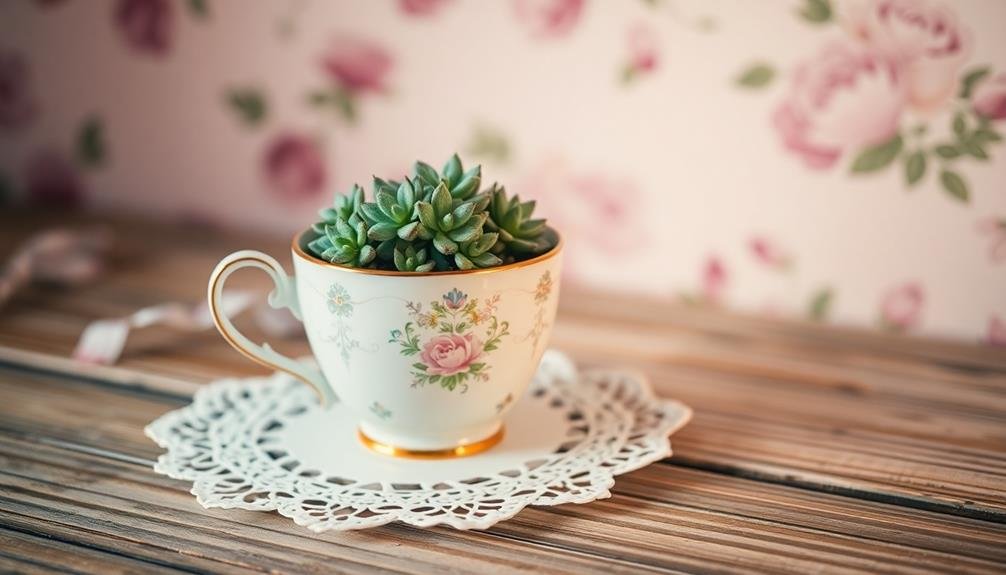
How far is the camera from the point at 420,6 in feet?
3.12

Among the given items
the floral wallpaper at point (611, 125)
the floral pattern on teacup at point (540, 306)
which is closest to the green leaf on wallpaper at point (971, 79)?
the floral wallpaper at point (611, 125)

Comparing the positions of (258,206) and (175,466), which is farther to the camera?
(258,206)

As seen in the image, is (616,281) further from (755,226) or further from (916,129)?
(916,129)

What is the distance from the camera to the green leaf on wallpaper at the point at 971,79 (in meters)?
0.78

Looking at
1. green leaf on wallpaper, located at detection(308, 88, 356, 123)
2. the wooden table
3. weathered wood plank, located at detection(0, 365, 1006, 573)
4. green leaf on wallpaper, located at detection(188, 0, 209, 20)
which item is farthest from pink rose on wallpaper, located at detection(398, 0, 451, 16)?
weathered wood plank, located at detection(0, 365, 1006, 573)

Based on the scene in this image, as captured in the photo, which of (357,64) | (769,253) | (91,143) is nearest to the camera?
(769,253)

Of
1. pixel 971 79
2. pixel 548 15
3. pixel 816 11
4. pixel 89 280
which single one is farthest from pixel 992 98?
pixel 89 280

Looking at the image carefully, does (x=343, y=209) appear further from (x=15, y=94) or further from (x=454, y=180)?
(x=15, y=94)

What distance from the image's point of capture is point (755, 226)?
887 millimetres

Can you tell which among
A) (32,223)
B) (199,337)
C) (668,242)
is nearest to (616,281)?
(668,242)

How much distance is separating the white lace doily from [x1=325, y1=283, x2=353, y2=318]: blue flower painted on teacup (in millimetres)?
99

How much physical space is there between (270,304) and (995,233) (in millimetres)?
604

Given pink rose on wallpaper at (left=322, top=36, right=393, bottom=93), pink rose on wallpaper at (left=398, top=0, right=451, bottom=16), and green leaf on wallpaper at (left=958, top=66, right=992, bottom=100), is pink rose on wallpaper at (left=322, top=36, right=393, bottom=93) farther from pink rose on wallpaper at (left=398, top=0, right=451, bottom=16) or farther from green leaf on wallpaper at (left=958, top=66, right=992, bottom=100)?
green leaf on wallpaper at (left=958, top=66, right=992, bottom=100)

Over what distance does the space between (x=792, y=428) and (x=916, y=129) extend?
32 cm
